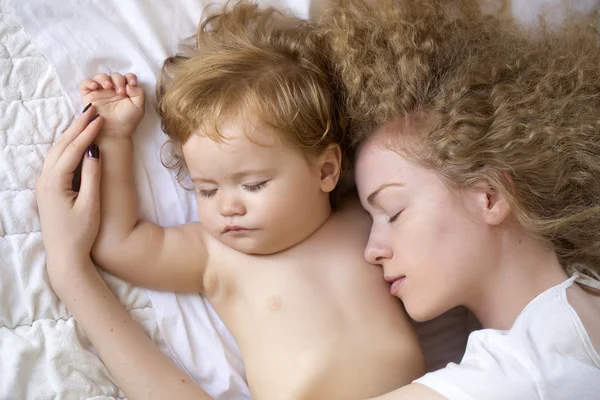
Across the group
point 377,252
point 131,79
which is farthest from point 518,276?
point 131,79

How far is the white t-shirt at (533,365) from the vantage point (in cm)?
104

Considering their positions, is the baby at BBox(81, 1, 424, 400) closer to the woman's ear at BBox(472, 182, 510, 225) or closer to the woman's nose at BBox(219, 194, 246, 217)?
the woman's nose at BBox(219, 194, 246, 217)

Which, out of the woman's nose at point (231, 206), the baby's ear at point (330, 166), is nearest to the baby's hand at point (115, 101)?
the woman's nose at point (231, 206)

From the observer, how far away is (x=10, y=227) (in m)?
1.21

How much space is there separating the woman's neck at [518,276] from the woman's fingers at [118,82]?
2.46 ft

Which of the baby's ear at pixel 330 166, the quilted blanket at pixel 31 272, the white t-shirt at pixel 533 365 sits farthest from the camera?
the baby's ear at pixel 330 166

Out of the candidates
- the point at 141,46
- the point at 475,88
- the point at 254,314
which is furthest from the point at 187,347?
the point at 475,88

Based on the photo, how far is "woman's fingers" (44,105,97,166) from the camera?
4.07 ft

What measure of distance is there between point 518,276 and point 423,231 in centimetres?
19

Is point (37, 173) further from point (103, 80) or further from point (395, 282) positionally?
point (395, 282)

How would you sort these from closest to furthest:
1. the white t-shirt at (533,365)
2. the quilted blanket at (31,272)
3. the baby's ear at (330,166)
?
1. the white t-shirt at (533,365)
2. the quilted blanket at (31,272)
3. the baby's ear at (330,166)

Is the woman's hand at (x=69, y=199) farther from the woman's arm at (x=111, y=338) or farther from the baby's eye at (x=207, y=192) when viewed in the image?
the baby's eye at (x=207, y=192)

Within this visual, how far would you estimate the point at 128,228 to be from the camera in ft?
4.13

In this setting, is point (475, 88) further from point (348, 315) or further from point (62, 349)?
point (62, 349)
